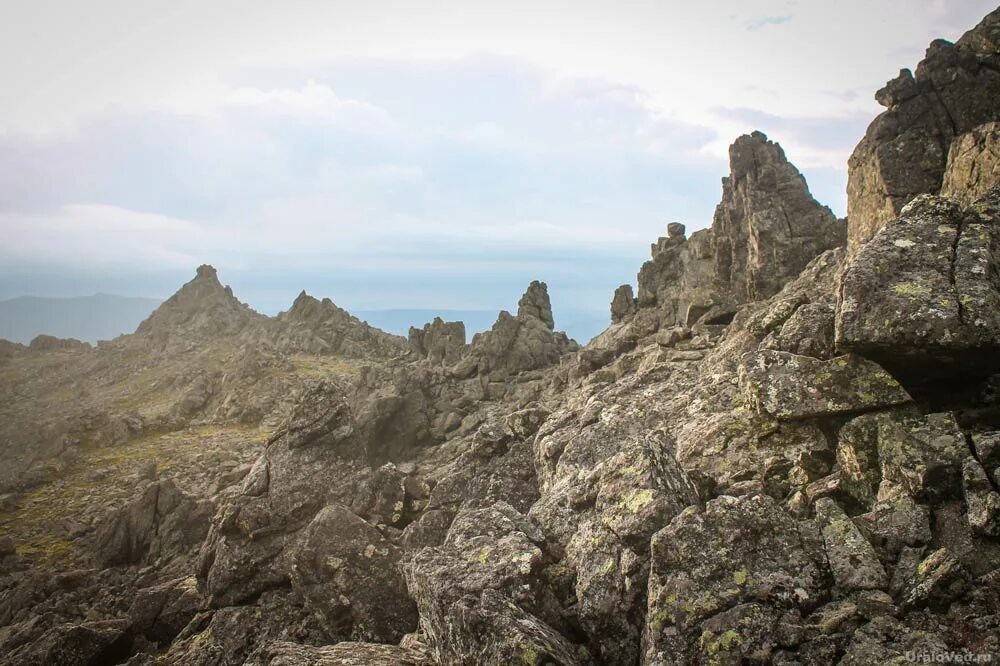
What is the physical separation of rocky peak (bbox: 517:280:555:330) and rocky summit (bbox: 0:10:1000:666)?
4182cm

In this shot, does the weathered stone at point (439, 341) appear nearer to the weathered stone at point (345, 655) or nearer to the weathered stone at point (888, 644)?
the weathered stone at point (345, 655)

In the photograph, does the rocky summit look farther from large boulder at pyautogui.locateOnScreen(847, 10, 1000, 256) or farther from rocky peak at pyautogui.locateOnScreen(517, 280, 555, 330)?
rocky peak at pyautogui.locateOnScreen(517, 280, 555, 330)

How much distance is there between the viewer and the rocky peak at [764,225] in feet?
180

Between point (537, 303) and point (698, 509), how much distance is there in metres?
85.8

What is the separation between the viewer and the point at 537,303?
100 meters

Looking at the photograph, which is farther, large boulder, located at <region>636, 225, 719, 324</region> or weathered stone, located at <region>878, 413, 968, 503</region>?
large boulder, located at <region>636, 225, 719, 324</region>

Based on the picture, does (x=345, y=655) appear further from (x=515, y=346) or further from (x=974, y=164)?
(x=515, y=346)

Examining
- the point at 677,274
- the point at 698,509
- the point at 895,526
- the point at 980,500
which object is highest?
the point at 677,274

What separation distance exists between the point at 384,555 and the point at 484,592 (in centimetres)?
929

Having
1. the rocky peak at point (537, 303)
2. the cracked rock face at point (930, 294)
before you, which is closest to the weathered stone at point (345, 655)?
the cracked rock face at point (930, 294)

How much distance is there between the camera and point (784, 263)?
179ft

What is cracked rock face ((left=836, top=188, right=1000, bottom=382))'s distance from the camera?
15641 mm

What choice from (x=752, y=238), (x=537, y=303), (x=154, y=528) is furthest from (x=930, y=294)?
(x=537, y=303)

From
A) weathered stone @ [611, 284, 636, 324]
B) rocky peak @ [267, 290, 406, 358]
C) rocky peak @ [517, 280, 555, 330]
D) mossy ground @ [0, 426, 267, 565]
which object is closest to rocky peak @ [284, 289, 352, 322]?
rocky peak @ [267, 290, 406, 358]
